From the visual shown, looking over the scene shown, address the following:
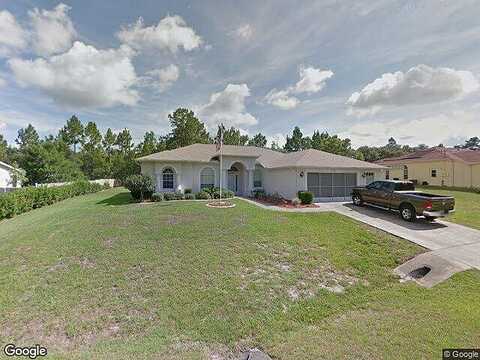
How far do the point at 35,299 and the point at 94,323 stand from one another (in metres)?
2.01

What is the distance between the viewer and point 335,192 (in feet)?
61.9

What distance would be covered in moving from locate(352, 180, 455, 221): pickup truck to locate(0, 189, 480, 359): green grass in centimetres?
321

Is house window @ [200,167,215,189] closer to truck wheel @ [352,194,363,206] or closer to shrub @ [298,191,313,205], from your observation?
shrub @ [298,191,313,205]

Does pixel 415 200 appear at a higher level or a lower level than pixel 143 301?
higher

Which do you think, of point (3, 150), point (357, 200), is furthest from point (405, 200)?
point (3, 150)

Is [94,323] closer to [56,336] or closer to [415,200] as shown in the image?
[56,336]

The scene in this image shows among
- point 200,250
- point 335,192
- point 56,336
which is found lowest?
→ point 56,336

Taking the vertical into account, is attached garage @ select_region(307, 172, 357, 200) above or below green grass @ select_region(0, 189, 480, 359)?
above

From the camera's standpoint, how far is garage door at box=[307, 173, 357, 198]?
1841cm

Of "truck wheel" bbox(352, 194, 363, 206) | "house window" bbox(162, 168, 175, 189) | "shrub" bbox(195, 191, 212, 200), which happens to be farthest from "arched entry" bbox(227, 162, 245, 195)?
"truck wheel" bbox(352, 194, 363, 206)

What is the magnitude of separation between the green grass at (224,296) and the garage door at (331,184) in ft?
27.8

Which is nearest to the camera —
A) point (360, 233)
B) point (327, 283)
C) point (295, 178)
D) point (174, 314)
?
point (174, 314)

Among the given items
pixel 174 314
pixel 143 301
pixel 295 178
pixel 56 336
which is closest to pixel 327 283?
pixel 174 314

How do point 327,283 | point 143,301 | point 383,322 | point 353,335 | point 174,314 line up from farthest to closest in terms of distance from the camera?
1. point 327,283
2. point 143,301
3. point 174,314
4. point 383,322
5. point 353,335
